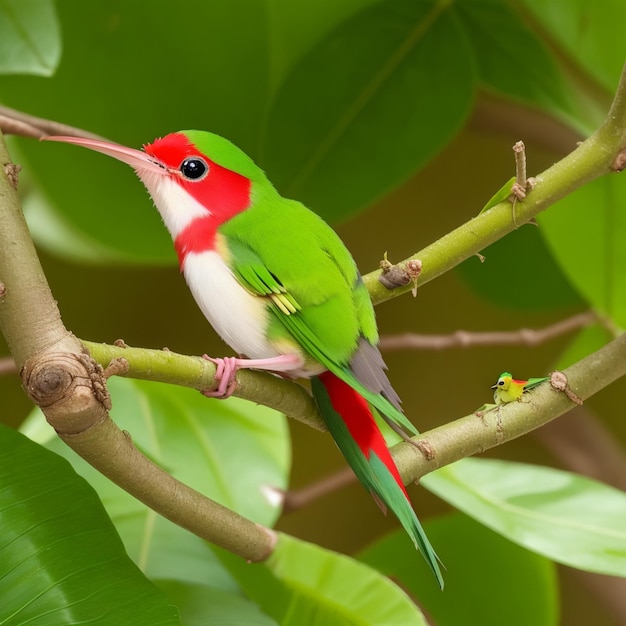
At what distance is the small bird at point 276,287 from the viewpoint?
16.3 inches

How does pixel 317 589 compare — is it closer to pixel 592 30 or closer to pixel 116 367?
pixel 116 367

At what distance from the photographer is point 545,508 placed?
64cm

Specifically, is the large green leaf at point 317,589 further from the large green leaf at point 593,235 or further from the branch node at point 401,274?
the large green leaf at point 593,235

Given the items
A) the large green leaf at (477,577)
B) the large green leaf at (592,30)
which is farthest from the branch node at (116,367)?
the large green leaf at (592,30)

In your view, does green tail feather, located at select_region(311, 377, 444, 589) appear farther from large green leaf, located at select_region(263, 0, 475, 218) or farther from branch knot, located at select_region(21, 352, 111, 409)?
large green leaf, located at select_region(263, 0, 475, 218)

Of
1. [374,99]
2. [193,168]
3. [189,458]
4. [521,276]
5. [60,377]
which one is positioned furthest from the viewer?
[521,276]

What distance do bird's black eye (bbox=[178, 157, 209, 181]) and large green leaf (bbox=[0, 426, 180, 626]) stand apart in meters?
0.17

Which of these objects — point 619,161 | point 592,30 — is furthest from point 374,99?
point 619,161

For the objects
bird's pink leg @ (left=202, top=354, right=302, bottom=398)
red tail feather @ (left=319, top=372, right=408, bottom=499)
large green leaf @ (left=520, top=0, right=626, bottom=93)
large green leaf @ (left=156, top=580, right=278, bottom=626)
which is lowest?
large green leaf @ (left=156, top=580, right=278, bottom=626)

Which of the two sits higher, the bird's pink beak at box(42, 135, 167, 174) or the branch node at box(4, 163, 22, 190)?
the bird's pink beak at box(42, 135, 167, 174)

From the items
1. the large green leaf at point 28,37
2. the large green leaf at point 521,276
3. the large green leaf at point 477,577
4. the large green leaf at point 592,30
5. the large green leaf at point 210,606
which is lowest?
the large green leaf at point 477,577

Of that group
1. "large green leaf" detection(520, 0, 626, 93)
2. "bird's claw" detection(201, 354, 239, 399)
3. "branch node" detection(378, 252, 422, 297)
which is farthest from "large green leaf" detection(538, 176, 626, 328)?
"bird's claw" detection(201, 354, 239, 399)

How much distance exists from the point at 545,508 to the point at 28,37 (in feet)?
1.66

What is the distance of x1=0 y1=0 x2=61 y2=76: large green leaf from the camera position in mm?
597
